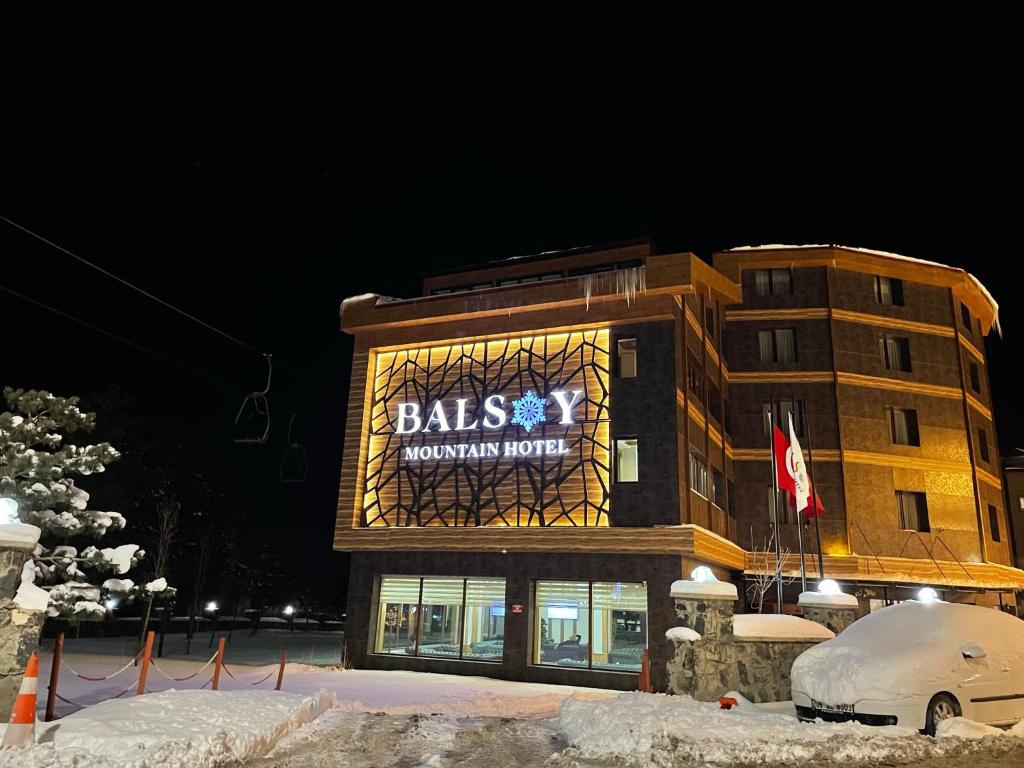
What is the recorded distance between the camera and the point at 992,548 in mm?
27797

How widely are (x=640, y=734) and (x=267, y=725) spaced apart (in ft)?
14.9

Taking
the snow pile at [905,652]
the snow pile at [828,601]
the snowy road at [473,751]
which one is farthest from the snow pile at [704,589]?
the snowy road at [473,751]

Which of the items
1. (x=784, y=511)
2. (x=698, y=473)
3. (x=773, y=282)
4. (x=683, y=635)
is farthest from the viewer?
(x=773, y=282)

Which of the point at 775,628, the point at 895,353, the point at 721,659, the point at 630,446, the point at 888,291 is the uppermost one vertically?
the point at 888,291

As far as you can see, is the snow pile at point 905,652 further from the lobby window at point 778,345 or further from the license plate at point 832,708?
the lobby window at point 778,345

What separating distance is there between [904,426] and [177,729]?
27.8 metres

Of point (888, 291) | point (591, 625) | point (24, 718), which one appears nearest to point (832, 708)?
point (24, 718)

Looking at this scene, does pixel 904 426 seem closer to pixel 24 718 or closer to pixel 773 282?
pixel 773 282

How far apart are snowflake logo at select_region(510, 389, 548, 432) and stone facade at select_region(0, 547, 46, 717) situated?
13944mm

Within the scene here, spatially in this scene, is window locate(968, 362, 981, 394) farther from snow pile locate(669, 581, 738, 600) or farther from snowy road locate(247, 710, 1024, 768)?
snowy road locate(247, 710, 1024, 768)

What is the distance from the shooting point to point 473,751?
941 cm

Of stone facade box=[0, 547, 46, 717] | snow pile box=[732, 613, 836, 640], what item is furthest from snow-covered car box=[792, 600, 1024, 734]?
stone facade box=[0, 547, 46, 717]

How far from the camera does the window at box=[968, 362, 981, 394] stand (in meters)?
30.7

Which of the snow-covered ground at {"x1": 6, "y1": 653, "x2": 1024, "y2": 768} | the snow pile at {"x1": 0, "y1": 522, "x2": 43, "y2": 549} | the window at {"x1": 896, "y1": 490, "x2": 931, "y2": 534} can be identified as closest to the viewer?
the snow-covered ground at {"x1": 6, "y1": 653, "x2": 1024, "y2": 768}
